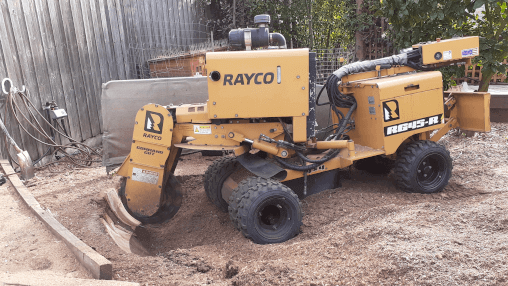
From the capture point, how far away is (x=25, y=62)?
6.79 m

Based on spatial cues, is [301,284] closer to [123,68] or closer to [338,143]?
[338,143]

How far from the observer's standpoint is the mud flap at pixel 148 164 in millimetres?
4484

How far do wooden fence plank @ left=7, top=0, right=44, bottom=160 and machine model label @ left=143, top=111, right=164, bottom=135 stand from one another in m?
3.31

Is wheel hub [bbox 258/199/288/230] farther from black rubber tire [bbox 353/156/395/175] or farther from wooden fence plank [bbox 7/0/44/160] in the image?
wooden fence plank [bbox 7/0/44/160]

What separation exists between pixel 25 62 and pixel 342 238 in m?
5.68

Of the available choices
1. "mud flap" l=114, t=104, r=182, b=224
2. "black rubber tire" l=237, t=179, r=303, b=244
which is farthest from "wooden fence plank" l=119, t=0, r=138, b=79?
"black rubber tire" l=237, t=179, r=303, b=244

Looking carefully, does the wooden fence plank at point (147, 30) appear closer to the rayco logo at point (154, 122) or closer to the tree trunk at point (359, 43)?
the tree trunk at point (359, 43)

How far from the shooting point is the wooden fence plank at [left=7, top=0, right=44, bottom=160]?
664 centimetres

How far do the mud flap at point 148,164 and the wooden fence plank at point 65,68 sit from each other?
3.60 metres

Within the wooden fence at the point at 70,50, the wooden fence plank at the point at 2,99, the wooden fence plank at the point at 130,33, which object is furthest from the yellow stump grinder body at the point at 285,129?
the wooden fence plank at the point at 130,33

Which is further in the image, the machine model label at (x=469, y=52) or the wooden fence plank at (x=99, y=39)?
the wooden fence plank at (x=99, y=39)

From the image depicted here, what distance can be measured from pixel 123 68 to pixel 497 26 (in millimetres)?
7274

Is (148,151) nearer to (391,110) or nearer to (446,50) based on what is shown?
(391,110)

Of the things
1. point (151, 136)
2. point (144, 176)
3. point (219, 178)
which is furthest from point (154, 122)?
point (219, 178)
